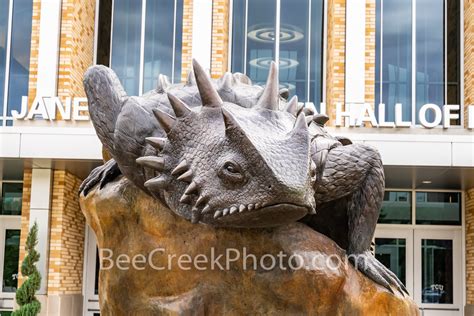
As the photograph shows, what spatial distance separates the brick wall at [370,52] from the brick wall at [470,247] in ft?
11.4

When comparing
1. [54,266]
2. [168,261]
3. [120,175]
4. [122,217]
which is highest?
[120,175]

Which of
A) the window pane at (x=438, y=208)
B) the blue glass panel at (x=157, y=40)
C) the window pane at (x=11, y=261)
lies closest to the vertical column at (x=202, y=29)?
the blue glass panel at (x=157, y=40)

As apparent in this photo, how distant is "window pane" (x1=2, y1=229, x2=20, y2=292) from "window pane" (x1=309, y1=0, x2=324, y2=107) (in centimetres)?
793

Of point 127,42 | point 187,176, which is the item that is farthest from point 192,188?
point 127,42

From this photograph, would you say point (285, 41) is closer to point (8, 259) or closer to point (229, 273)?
point (8, 259)

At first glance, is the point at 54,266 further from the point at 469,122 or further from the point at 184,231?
the point at 184,231

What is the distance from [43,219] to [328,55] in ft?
24.1

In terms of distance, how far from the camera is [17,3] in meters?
15.3

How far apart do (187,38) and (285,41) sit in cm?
246

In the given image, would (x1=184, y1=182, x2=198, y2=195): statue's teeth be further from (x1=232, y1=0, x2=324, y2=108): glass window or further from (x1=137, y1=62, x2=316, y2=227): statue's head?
(x1=232, y1=0, x2=324, y2=108): glass window

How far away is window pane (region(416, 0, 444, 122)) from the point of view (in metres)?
15.1

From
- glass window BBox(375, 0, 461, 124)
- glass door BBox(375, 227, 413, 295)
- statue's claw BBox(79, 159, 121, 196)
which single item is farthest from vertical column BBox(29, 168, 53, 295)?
statue's claw BBox(79, 159, 121, 196)

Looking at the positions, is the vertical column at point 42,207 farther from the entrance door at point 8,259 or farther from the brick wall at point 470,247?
the brick wall at point 470,247

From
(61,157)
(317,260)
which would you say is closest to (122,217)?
(317,260)
